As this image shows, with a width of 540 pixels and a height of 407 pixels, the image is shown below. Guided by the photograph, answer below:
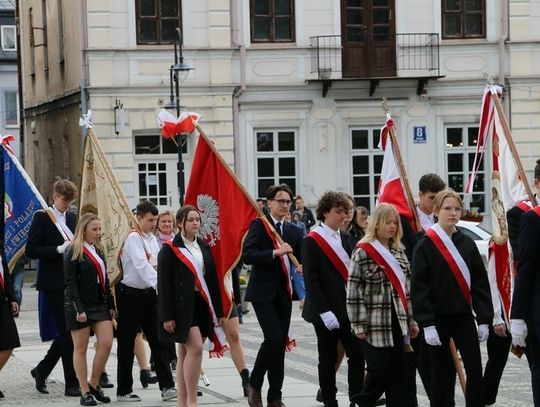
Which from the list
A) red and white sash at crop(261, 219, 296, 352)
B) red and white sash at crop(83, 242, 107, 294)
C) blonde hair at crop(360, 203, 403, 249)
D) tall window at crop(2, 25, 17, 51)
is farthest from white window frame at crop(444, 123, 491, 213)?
tall window at crop(2, 25, 17, 51)

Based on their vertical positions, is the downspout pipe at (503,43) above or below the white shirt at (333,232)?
above

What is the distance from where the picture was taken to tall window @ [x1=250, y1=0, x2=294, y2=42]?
34.5 meters

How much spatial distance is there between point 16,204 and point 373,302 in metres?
5.71

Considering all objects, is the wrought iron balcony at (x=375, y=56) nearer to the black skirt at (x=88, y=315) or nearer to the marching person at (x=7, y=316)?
the marching person at (x=7, y=316)

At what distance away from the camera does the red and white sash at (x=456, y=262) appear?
416 inches

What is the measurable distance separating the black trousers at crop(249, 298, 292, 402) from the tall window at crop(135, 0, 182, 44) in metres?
22.1

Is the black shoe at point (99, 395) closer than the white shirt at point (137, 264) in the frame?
Yes

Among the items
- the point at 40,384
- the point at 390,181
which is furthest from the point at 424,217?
the point at 40,384

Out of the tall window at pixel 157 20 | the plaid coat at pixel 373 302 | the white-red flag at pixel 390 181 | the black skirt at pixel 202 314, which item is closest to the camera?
the plaid coat at pixel 373 302

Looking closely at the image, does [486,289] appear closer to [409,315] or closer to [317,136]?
[409,315]

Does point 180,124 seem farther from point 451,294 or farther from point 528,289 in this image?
point 528,289

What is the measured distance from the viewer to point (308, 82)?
34375mm

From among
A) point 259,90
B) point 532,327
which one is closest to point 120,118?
point 259,90

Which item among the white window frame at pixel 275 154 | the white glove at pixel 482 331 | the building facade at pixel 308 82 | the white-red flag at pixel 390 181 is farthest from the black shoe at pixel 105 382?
the white window frame at pixel 275 154
